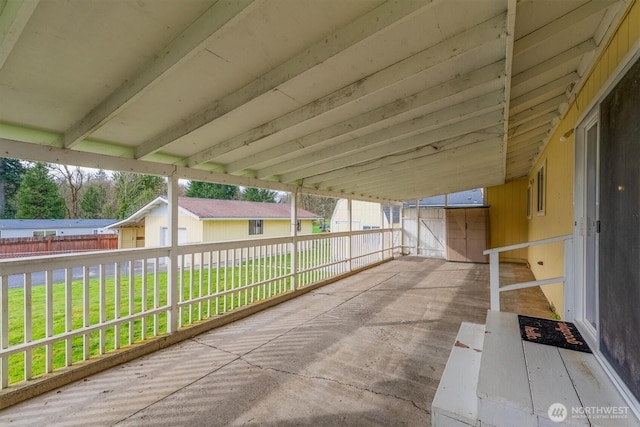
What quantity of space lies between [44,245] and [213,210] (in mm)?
5498

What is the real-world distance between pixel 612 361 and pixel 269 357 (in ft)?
8.40

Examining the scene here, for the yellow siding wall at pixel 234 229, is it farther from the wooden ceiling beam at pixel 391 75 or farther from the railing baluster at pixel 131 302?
the wooden ceiling beam at pixel 391 75

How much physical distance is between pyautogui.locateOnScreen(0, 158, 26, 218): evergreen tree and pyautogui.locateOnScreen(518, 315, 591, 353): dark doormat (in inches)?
854

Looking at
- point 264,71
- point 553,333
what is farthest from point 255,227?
point 553,333

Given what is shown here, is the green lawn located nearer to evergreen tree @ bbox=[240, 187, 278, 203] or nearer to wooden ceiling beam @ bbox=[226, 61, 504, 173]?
wooden ceiling beam @ bbox=[226, 61, 504, 173]

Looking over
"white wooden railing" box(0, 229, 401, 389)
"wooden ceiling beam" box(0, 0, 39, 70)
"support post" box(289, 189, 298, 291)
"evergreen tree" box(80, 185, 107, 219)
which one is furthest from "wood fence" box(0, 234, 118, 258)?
"wooden ceiling beam" box(0, 0, 39, 70)

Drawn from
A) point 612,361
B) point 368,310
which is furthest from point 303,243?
point 612,361

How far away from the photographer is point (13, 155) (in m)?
2.25

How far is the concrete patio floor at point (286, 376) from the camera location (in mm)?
2021

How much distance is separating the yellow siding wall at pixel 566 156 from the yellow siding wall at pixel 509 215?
3543 millimetres

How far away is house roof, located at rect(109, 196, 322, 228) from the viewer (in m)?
11.0

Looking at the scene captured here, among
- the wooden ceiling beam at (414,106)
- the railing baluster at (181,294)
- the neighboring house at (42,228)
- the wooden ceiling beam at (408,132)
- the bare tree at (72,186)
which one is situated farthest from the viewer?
the bare tree at (72,186)

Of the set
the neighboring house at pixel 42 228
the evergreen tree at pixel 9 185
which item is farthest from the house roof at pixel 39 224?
the evergreen tree at pixel 9 185

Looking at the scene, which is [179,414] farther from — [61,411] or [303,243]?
[303,243]
